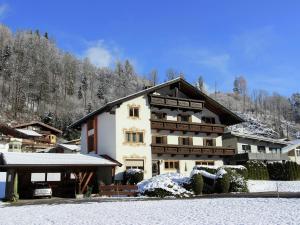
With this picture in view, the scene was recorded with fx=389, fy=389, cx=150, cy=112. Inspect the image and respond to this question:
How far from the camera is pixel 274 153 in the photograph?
5597 centimetres

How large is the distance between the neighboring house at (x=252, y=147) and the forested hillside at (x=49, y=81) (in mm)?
62547

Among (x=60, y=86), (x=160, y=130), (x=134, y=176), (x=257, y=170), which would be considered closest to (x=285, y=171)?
(x=257, y=170)

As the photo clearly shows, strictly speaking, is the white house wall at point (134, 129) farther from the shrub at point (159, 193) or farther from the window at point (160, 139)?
the shrub at point (159, 193)

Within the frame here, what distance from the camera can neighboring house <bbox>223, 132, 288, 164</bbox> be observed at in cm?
5131

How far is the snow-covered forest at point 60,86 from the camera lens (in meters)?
126

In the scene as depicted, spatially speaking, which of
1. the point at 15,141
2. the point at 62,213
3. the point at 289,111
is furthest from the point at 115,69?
the point at 62,213

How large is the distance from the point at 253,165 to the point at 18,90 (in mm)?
104812

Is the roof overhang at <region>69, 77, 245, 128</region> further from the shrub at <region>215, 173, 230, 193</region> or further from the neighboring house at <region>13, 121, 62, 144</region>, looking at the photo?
the neighboring house at <region>13, 121, 62, 144</region>

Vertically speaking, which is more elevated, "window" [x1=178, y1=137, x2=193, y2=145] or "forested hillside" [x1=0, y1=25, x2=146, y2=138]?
"forested hillside" [x1=0, y1=25, x2=146, y2=138]

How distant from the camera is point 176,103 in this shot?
41.6 m

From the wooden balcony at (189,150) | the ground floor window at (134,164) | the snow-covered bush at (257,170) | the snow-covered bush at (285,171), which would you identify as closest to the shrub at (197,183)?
the wooden balcony at (189,150)

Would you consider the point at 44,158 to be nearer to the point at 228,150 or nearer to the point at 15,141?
the point at 228,150

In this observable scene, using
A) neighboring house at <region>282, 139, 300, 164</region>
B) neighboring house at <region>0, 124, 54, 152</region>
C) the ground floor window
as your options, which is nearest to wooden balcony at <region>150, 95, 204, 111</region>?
the ground floor window

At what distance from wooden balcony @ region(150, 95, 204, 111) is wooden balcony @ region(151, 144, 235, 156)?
4.23 m
